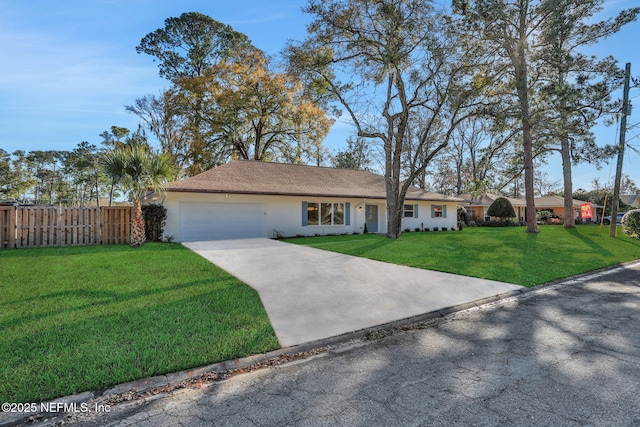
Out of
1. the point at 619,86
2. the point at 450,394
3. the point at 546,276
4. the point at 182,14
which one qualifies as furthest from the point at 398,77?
the point at 182,14

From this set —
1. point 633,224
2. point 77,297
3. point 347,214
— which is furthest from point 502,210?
point 77,297

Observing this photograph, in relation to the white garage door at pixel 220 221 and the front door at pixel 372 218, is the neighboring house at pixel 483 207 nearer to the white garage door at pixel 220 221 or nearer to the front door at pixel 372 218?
the front door at pixel 372 218

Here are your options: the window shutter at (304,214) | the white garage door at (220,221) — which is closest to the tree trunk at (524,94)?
the window shutter at (304,214)

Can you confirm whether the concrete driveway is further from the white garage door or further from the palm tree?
the white garage door

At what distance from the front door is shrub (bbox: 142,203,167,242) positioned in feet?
38.3

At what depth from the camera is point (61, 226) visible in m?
12.5

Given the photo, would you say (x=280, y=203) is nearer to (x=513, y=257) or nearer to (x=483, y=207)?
(x=513, y=257)

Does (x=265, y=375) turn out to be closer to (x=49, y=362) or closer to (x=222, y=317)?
(x=222, y=317)

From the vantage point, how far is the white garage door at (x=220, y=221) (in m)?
14.6

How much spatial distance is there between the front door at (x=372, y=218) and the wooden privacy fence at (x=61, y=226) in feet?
42.6

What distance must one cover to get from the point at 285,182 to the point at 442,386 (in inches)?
633

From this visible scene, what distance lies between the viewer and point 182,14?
2736 cm

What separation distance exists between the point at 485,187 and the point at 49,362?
65.6 feet

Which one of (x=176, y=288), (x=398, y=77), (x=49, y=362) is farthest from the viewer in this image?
(x=398, y=77)
